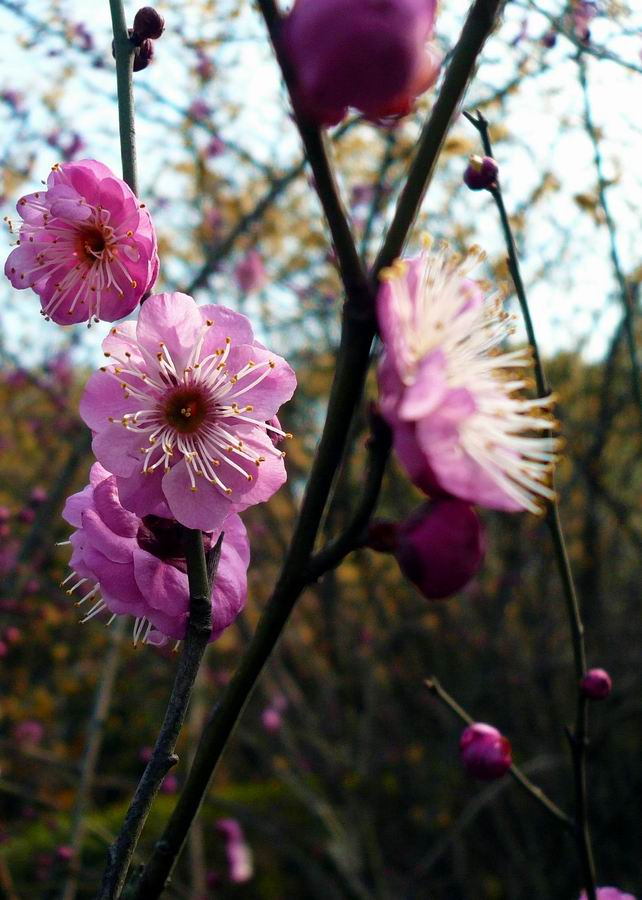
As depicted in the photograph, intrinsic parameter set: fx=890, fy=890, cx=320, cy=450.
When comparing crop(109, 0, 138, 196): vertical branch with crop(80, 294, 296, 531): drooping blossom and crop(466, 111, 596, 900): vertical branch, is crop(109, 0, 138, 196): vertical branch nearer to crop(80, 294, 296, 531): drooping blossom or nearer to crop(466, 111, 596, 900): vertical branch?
crop(80, 294, 296, 531): drooping blossom

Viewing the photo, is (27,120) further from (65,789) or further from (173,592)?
A: (65,789)

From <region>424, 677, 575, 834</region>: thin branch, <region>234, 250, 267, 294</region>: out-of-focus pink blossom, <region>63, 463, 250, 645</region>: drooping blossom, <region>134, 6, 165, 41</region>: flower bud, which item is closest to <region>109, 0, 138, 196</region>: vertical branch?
<region>134, 6, 165, 41</region>: flower bud

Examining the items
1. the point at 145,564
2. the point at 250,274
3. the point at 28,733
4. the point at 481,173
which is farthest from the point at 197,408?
the point at 28,733

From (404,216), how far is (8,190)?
552 cm

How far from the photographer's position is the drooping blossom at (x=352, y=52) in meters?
0.75

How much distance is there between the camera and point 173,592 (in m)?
1.04

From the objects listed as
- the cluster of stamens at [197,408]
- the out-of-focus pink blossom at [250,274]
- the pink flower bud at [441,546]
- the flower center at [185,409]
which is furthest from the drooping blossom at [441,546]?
the out-of-focus pink blossom at [250,274]

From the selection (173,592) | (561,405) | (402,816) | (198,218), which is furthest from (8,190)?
(173,592)

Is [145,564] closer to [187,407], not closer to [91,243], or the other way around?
[187,407]

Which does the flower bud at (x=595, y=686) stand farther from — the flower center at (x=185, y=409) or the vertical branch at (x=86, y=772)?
the vertical branch at (x=86, y=772)

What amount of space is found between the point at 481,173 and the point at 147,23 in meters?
0.60

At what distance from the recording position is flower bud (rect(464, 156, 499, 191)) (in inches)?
59.9

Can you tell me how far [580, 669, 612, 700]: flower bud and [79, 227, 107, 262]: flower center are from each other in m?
1.06

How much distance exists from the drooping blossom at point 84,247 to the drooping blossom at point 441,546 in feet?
1.87
